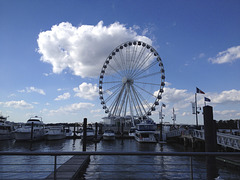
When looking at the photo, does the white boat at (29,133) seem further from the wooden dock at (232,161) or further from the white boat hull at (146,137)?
the wooden dock at (232,161)

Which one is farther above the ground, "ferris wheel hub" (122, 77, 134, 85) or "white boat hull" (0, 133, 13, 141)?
"ferris wheel hub" (122, 77, 134, 85)

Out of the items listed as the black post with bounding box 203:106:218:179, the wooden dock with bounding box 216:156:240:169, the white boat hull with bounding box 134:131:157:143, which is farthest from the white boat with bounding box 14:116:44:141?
the black post with bounding box 203:106:218:179

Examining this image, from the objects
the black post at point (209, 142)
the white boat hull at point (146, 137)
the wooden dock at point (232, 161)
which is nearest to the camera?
the black post at point (209, 142)

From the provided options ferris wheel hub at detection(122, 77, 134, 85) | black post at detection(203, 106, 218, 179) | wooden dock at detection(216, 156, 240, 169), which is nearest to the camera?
black post at detection(203, 106, 218, 179)

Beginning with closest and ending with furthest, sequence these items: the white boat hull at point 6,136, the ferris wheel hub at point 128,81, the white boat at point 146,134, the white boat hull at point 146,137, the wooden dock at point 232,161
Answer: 1. the wooden dock at point 232,161
2. the white boat hull at point 146,137
3. the white boat at point 146,134
4. the white boat hull at point 6,136
5. the ferris wheel hub at point 128,81

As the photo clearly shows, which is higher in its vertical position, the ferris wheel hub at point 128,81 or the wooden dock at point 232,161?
the ferris wheel hub at point 128,81

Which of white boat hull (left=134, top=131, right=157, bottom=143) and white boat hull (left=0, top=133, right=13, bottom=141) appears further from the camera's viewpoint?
white boat hull (left=0, top=133, right=13, bottom=141)

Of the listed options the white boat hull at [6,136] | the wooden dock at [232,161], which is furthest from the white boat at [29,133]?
the wooden dock at [232,161]

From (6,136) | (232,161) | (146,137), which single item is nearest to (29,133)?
(6,136)

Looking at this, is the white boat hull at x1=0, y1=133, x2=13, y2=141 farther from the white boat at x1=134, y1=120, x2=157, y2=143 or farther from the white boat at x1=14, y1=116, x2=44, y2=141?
the white boat at x1=134, y1=120, x2=157, y2=143

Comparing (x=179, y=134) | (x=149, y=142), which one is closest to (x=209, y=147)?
(x=149, y=142)

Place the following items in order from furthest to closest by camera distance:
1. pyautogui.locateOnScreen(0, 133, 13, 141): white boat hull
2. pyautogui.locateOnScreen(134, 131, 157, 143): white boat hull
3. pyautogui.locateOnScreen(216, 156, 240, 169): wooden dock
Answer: pyautogui.locateOnScreen(0, 133, 13, 141): white boat hull < pyautogui.locateOnScreen(134, 131, 157, 143): white boat hull < pyautogui.locateOnScreen(216, 156, 240, 169): wooden dock

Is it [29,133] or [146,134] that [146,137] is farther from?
[29,133]

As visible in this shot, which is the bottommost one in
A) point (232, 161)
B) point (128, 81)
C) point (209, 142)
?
point (232, 161)
